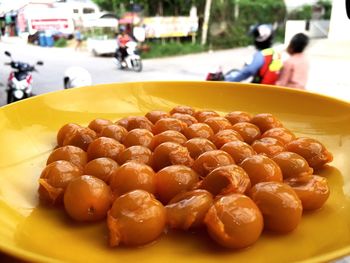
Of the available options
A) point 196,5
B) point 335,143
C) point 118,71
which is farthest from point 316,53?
point 335,143

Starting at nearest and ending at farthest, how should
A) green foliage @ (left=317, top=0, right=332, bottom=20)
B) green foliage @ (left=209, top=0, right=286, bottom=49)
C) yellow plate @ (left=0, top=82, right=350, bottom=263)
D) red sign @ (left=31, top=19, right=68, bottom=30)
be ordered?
yellow plate @ (left=0, top=82, right=350, bottom=263), red sign @ (left=31, top=19, right=68, bottom=30), green foliage @ (left=317, top=0, right=332, bottom=20), green foliage @ (left=209, top=0, right=286, bottom=49)

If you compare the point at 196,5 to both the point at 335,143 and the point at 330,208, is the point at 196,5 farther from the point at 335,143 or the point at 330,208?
the point at 330,208

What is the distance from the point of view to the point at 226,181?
36 centimetres

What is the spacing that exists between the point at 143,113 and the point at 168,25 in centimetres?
70

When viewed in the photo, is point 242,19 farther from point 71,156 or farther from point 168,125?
point 71,156

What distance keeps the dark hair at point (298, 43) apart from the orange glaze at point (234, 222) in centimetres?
103

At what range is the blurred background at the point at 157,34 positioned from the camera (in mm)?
913

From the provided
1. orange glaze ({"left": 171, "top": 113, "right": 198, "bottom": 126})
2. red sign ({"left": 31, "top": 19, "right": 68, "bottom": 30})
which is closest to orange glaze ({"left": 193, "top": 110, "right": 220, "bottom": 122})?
orange glaze ({"left": 171, "top": 113, "right": 198, "bottom": 126})

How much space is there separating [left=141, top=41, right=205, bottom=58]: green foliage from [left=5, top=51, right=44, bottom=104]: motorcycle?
1.37 ft

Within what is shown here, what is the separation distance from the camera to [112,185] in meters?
0.38

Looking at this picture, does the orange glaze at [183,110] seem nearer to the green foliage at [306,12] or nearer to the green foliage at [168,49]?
the green foliage at [168,49]

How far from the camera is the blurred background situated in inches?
35.9

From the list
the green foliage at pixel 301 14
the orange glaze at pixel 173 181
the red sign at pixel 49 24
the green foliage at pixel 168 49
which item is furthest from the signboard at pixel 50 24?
the green foliage at pixel 301 14

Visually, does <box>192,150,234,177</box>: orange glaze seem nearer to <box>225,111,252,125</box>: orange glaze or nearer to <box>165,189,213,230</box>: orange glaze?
<box>165,189,213,230</box>: orange glaze
